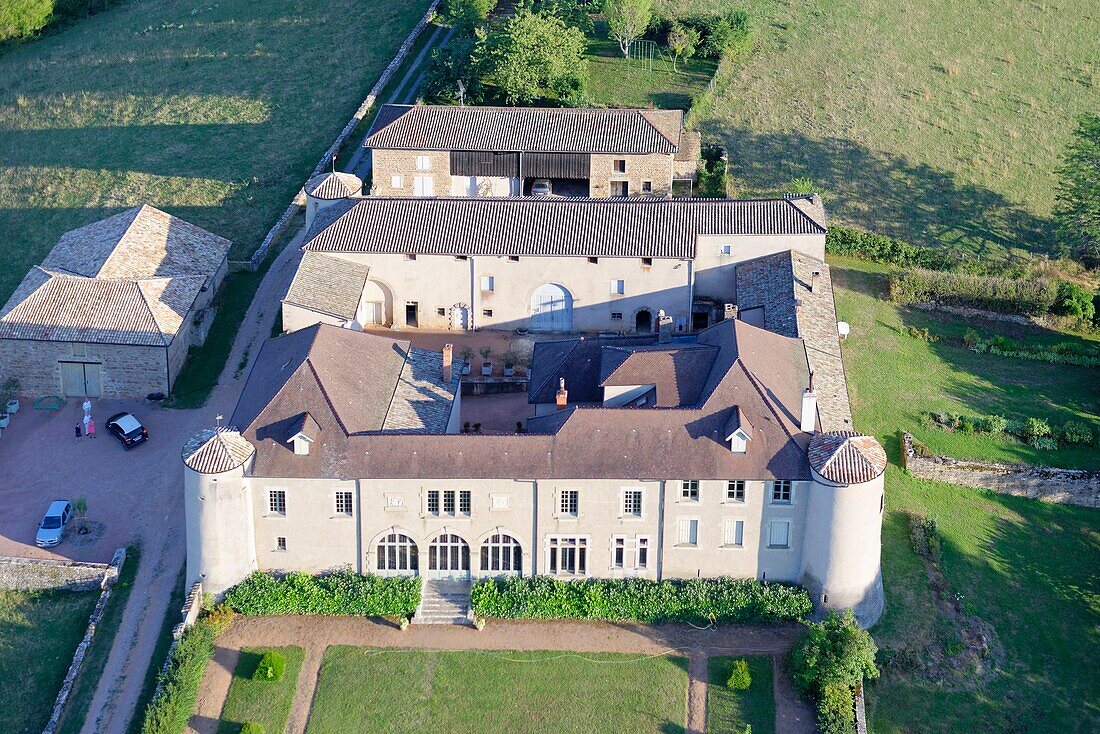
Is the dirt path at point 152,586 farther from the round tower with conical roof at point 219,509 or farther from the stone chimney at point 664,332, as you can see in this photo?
the stone chimney at point 664,332

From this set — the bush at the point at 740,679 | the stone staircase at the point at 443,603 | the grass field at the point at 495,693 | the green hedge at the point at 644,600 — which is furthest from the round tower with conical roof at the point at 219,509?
the bush at the point at 740,679

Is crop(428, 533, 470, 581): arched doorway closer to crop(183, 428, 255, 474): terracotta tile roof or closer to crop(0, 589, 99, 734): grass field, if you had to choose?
crop(183, 428, 255, 474): terracotta tile roof

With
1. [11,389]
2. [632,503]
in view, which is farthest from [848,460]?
[11,389]

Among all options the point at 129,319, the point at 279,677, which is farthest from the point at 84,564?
the point at 129,319

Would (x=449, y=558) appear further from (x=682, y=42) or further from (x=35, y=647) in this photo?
(x=682, y=42)

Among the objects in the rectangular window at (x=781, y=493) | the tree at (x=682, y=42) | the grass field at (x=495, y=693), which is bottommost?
the grass field at (x=495, y=693)

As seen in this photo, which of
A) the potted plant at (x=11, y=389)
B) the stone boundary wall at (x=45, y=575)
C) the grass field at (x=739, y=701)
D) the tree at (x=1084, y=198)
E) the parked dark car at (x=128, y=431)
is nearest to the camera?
the grass field at (x=739, y=701)

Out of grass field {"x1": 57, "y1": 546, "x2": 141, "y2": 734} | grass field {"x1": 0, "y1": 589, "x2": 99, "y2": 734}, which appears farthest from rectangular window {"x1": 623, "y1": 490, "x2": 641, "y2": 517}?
grass field {"x1": 0, "y1": 589, "x2": 99, "y2": 734}
